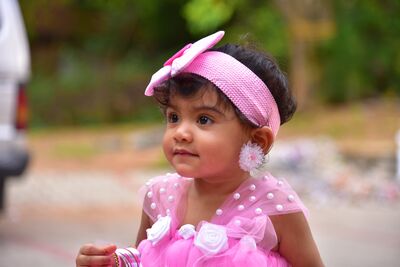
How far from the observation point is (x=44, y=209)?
342 inches

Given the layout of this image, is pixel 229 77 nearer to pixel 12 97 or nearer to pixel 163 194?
pixel 163 194

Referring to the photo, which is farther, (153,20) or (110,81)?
(153,20)

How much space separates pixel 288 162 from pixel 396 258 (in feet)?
11.4

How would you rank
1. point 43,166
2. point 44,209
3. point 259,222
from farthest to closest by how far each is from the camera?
point 43,166 → point 44,209 → point 259,222

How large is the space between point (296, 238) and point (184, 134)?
43cm

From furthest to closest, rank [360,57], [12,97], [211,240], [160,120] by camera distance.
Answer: [360,57], [160,120], [12,97], [211,240]

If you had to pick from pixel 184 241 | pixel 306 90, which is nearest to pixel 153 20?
pixel 306 90

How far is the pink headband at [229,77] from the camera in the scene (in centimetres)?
245

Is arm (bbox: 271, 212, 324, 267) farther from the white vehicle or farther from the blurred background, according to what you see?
the white vehicle

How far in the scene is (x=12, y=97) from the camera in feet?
22.1

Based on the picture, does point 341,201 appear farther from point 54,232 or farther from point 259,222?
point 259,222

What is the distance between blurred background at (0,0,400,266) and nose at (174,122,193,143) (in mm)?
382

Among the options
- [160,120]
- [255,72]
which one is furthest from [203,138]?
[160,120]

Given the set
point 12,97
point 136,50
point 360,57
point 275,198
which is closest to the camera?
point 275,198
